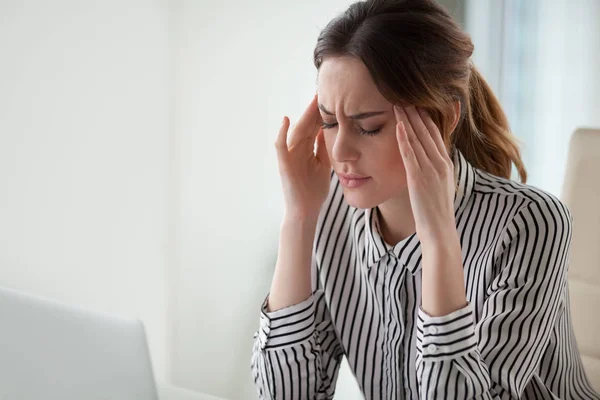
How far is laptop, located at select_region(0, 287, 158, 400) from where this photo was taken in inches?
33.2

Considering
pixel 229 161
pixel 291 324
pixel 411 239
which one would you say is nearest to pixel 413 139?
pixel 411 239

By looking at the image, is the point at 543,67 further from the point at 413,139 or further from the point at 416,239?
the point at 413,139

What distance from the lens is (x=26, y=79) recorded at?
159cm

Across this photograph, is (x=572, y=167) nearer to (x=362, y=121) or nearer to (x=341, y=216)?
(x=341, y=216)

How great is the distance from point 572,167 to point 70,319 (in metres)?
1.02

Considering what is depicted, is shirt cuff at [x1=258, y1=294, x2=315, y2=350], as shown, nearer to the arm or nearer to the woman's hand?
the arm

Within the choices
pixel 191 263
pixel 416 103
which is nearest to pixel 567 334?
pixel 416 103

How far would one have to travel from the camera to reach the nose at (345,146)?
1104 mm

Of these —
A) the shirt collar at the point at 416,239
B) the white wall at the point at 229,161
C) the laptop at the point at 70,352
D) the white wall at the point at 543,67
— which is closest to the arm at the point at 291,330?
the shirt collar at the point at 416,239

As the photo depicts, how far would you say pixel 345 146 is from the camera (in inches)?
43.4

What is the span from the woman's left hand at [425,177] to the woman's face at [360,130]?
34 mm

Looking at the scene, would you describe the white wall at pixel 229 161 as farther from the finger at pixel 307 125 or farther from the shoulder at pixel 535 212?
the shoulder at pixel 535 212

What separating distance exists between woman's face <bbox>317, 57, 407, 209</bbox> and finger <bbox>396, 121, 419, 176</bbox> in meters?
0.03

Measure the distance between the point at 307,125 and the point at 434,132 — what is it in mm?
252
